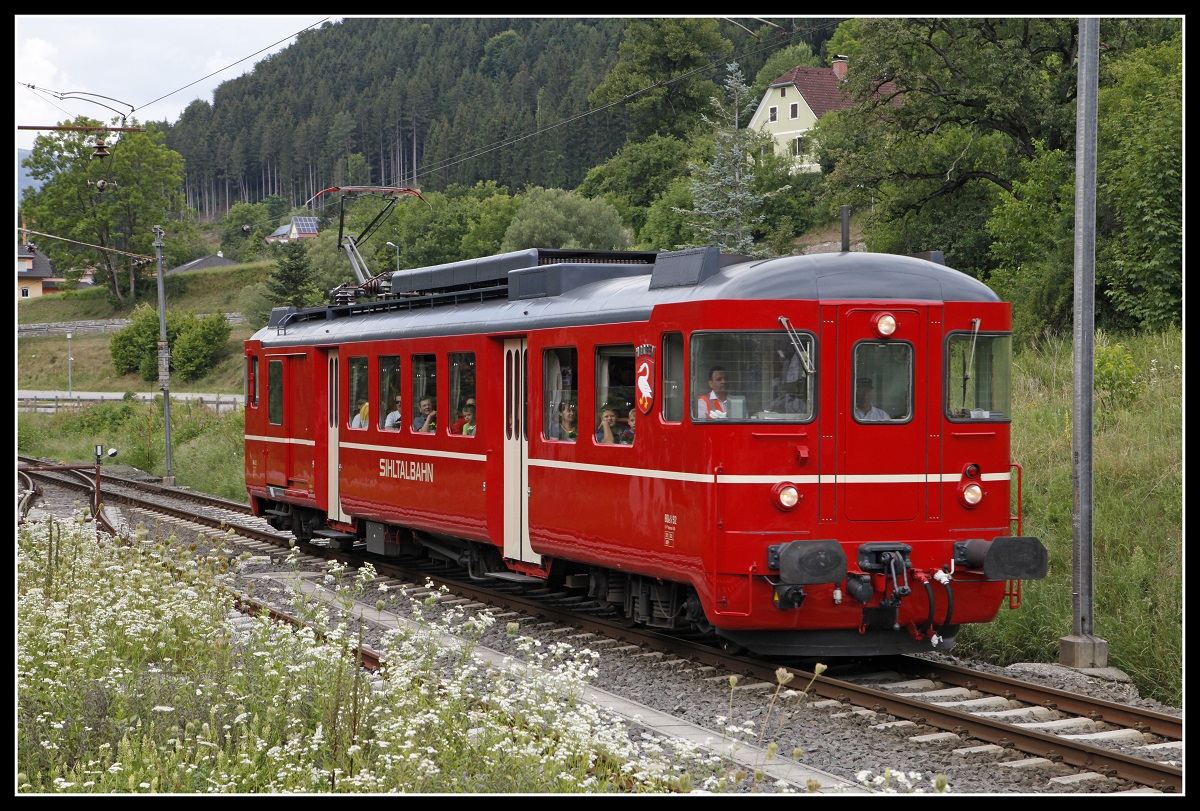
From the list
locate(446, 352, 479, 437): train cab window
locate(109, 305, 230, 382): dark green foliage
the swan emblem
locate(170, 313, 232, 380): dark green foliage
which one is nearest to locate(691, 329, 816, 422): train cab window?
the swan emblem

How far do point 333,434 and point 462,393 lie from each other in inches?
149

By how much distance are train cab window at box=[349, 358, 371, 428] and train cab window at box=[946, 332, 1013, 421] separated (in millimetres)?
7884

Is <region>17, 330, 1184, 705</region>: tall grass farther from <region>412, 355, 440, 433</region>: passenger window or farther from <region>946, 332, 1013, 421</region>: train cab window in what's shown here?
<region>412, 355, 440, 433</region>: passenger window

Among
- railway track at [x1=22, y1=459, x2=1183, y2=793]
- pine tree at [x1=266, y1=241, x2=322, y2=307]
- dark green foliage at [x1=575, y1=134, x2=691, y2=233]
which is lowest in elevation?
railway track at [x1=22, y1=459, x2=1183, y2=793]

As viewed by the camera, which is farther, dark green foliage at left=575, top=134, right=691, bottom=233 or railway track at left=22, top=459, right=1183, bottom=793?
dark green foliage at left=575, top=134, right=691, bottom=233

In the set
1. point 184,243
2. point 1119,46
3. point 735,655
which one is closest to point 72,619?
point 735,655

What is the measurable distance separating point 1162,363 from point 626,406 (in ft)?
30.4

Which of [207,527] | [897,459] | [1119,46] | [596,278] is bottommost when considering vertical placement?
[207,527]

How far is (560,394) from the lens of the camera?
37.4ft

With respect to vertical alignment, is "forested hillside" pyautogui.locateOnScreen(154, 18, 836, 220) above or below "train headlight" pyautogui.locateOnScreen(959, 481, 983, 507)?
above

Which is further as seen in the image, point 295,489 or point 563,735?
point 295,489

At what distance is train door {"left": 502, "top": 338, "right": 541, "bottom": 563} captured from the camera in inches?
475
